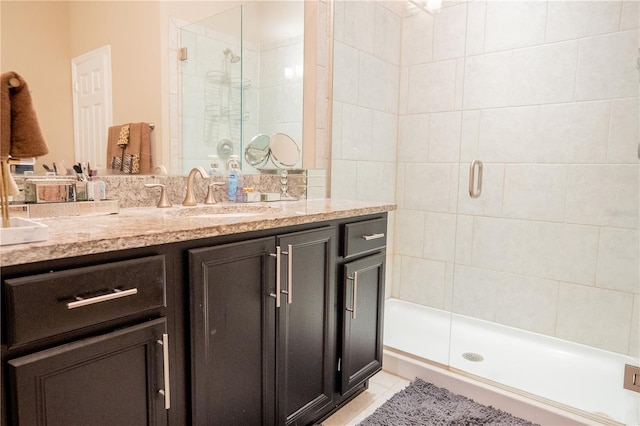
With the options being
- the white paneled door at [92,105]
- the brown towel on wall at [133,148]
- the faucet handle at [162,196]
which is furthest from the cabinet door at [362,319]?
the white paneled door at [92,105]

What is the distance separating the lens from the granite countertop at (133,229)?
0.85 meters

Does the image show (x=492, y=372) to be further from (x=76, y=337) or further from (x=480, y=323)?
(x=76, y=337)

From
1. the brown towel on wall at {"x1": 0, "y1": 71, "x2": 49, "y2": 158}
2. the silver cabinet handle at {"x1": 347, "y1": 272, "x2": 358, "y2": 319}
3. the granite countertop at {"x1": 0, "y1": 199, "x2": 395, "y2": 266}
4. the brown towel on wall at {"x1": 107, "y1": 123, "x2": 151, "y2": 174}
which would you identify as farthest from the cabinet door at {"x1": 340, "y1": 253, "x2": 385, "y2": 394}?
the brown towel on wall at {"x1": 0, "y1": 71, "x2": 49, "y2": 158}

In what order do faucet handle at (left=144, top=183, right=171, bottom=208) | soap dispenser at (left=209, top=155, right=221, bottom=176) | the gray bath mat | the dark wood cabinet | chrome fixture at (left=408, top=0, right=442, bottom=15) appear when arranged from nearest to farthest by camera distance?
the dark wood cabinet → faucet handle at (left=144, top=183, right=171, bottom=208) → the gray bath mat → soap dispenser at (left=209, top=155, right=221, bottom=176) → chrome fixture at (left=408, top=0, right=442, bottom=15)

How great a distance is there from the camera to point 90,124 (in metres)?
1.44

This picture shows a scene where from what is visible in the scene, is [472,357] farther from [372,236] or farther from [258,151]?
[258,151]

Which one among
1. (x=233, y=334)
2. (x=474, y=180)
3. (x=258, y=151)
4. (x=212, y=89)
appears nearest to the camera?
(x=233, y=334)

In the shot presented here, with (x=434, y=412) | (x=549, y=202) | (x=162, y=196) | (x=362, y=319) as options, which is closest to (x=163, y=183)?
(x=162, y=196)

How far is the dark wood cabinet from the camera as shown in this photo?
3.91ft

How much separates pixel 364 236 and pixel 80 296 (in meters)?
1.15

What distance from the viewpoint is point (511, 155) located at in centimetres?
256

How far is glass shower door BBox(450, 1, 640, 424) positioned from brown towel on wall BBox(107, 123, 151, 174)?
1756mm

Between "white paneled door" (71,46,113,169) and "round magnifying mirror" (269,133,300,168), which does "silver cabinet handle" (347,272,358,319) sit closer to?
"round magnifying mirror" (269,133,300,168)

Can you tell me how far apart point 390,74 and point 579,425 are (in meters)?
2.22
